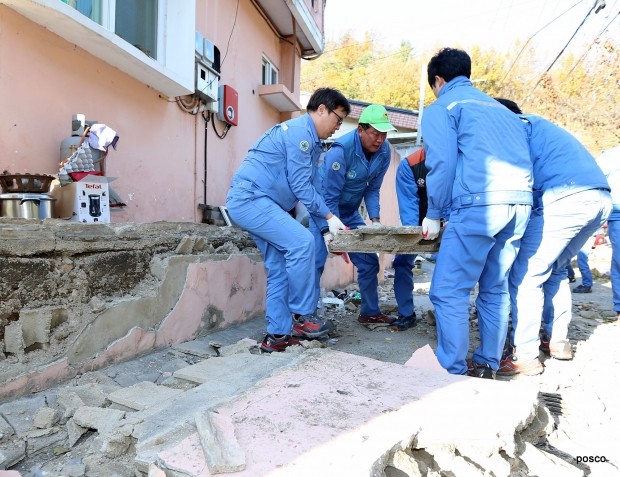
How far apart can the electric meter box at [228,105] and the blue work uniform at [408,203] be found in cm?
214

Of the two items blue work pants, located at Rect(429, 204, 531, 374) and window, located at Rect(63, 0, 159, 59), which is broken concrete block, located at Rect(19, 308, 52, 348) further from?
window, located at Rect(63, 0, 159, 59)

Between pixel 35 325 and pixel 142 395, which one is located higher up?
pixel 35 325

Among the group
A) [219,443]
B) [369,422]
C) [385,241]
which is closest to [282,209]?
[385,241]

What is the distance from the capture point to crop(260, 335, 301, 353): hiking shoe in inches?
108

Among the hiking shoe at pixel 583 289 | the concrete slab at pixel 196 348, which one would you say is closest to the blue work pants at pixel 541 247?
the concrete slab at pixel 196 348

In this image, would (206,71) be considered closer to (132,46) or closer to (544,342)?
(132,46)

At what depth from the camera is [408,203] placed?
377cm

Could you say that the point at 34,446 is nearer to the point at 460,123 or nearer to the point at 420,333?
the point at 460,123

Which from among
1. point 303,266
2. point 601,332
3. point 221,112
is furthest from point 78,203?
point 601,332

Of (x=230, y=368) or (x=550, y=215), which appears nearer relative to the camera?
(x=230, y=368)

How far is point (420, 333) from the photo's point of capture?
146 inches

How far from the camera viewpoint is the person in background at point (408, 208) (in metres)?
3.73

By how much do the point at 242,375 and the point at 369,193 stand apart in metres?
2.35

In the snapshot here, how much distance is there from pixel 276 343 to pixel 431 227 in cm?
116
